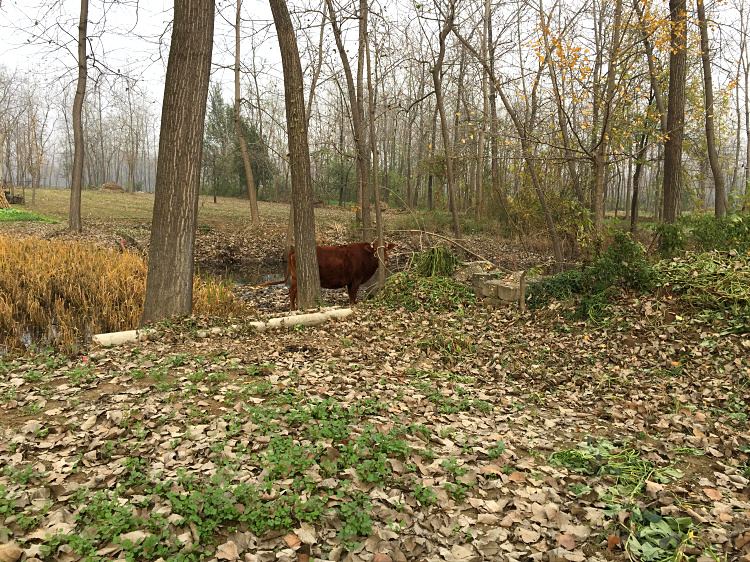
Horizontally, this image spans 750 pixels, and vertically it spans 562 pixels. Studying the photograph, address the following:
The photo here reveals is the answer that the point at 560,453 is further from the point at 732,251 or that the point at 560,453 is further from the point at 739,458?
the point at 732,251

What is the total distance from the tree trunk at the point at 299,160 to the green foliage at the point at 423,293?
1.39 m

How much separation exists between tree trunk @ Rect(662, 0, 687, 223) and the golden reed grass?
9420 mm

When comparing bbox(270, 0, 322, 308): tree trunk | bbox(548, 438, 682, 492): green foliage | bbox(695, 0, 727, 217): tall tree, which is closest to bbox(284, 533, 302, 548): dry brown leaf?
bbox(548, 438, 682, 492): green foliage

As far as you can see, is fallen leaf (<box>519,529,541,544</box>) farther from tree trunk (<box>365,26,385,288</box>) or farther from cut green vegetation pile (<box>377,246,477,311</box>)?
tree trunk (<box>365,26,385,288</box>)

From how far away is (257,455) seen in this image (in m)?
3.79

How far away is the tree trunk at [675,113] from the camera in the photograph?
410 inches

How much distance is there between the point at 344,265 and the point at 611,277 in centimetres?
487

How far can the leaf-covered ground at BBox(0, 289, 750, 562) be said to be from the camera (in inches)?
120

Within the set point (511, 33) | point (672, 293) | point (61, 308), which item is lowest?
point (61, 308)

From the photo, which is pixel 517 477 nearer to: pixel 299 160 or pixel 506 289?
pixel 506 289

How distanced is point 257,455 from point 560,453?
7.94 ft

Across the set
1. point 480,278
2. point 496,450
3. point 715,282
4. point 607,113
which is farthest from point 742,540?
point 607,113


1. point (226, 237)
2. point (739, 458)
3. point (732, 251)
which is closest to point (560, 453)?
point (739, 458)

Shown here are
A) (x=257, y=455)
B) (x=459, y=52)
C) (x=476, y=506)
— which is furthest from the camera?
(x=459, y=52)
